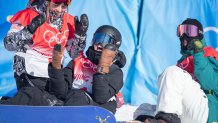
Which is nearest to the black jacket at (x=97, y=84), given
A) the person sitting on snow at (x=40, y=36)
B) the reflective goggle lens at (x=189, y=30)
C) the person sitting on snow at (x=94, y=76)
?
the person sitting on snow at (x=94, y=76)

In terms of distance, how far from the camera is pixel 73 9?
543 centimetres

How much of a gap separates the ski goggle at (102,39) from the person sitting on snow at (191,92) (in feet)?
1.87

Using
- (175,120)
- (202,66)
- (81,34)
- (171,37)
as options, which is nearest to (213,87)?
(202,66)

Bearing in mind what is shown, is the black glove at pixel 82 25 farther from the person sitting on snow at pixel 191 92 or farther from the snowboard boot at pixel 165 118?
the snowboard boot at pixel 165 118

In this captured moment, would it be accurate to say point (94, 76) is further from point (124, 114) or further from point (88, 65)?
point (124, 114)

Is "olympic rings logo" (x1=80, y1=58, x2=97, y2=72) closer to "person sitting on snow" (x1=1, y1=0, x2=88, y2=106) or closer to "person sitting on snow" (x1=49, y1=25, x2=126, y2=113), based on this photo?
"person sitting on snow" (x1=49, y1=25, x2=126, y2=113)

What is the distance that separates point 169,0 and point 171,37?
1.45ft

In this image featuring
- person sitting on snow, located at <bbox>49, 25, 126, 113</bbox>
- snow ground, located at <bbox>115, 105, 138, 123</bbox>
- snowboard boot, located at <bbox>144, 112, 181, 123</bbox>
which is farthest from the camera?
snow ground, located at <bbox>115, 105, 138, 123</bbox>

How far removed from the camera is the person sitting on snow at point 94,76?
3.42 metres

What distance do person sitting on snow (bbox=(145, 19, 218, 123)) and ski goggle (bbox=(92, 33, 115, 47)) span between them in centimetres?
57

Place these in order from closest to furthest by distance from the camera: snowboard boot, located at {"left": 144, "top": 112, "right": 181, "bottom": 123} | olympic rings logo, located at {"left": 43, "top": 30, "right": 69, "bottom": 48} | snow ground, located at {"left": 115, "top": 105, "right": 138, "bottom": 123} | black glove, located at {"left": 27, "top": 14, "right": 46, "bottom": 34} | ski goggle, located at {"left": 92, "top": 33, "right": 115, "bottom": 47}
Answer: snowboard boot, located at {"left": 144, "top": 112, "right": 181, "bottom": 123}
ski goggle, located at {"left": 92, "top": 33, "right": 115, "bottom": 47}
black glove, located at {"left": 27, "top": 14, "right": 46, "bottom": 34}
snow ground, located at {"left": 115, "top": 105, "right": 138, "bottom": 123}
olympic rings logo, located at {"left": 43, "top": 30, "right": 69, "bottom": 48}

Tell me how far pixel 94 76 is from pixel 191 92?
715 millimetres

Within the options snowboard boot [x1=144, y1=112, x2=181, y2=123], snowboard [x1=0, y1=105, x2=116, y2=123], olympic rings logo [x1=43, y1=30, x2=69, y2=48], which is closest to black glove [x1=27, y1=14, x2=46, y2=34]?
olympic rings logo [x1=43, y1=30, x2=69, y2=48]

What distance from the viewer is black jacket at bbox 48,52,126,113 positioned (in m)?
3.44
